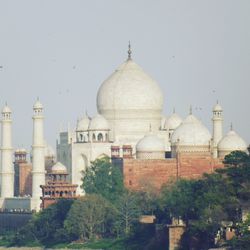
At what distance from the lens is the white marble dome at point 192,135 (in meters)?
110

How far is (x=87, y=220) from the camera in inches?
3863

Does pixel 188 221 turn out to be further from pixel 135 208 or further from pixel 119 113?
pixel 119 113

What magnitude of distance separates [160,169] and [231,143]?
417 centimetres

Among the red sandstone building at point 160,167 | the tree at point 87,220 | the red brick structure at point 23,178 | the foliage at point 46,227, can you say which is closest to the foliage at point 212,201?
the tree at point 87,220

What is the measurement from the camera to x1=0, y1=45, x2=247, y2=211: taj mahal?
11050cm

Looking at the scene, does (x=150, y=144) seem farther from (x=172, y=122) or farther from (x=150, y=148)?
(x=172, y=122)

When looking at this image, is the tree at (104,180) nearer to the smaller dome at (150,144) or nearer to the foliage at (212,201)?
the smaller dome at (150,144)

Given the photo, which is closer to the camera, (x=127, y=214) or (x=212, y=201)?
(x=212, y=201)

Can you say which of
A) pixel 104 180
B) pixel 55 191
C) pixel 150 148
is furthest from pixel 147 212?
pixel 150 148

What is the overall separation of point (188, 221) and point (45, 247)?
16.2 m

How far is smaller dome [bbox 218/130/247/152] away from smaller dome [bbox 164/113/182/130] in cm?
629

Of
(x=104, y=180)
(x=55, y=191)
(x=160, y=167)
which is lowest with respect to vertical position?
(x=55, y=191)

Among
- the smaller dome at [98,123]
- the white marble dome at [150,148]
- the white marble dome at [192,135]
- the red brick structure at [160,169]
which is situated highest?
the smaller dome at [98,123]

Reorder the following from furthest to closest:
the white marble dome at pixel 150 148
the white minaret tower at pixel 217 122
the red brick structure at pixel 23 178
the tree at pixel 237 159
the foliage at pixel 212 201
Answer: the red brick structure at pixel 23 178
the white minaret tower at pixel 217 122
the white marble dome at pixel 150 148
the tree at pixel 237 159
the foliage at pixel 212 201
